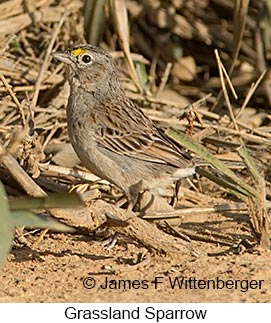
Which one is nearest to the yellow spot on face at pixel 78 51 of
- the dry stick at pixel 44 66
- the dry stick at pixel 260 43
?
the dry stick at pixel 44 66

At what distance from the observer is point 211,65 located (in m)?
8.09

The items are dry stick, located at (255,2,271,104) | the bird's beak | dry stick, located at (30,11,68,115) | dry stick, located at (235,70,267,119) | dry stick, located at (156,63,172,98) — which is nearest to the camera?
the bird's beak

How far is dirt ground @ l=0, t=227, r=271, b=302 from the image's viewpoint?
4355 mm

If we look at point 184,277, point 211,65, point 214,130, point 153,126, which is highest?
point 211,65

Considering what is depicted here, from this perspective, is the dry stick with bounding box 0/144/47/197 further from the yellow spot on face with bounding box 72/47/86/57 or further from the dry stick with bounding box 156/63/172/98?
the dry stick with bounding box 156/63/172/98

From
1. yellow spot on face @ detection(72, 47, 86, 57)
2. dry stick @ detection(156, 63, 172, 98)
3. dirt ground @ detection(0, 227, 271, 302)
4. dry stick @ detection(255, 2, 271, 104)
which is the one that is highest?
dry stick @ detection(255, 2, 271, 104)

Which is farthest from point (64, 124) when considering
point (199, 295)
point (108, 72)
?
point (199, 295)

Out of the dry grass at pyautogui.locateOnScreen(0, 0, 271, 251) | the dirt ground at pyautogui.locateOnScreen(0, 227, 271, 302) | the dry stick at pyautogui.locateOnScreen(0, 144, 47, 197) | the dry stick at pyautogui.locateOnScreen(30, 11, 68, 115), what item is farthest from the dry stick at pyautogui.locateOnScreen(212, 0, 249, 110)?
the dry stick at pyautogui.locateOnScreen(0, 144, 47, 197)

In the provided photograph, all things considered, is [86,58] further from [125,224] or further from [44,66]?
[125,224]

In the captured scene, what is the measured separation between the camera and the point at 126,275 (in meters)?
4.61

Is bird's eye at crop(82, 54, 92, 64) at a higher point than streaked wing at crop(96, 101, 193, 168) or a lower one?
higher

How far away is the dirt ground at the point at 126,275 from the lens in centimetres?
436

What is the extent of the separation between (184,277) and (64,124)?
7.58ft

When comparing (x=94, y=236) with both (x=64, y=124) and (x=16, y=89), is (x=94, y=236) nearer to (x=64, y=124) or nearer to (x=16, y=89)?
(x=64, y=124)
